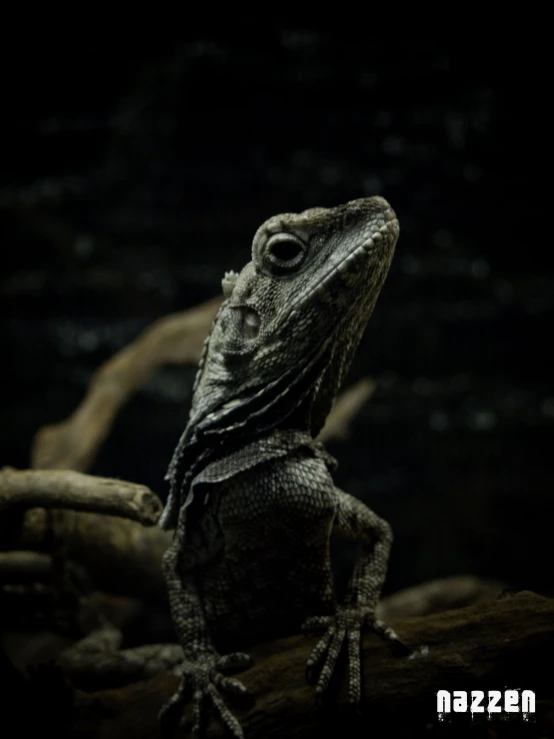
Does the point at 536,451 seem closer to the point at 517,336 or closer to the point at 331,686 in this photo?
the point at 517,336

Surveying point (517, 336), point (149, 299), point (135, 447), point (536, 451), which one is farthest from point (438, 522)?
point (149, 299)

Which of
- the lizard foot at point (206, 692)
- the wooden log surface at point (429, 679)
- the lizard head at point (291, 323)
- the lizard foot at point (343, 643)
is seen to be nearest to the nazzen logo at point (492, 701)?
the wooden log surface at point (429, 679)

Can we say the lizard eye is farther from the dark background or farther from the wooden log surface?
the dark background

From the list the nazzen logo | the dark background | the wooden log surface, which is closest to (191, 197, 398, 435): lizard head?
the wooden log surface

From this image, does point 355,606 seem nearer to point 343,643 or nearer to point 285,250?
point 343,643

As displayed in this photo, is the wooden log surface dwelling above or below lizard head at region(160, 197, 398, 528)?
below

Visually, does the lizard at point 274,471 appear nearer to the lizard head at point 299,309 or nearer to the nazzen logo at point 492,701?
the lizard head at point 299,309

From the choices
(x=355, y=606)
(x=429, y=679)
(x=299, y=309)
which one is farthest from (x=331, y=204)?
(x=429, y=679)
